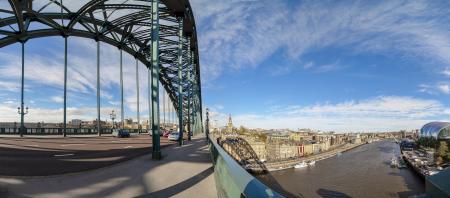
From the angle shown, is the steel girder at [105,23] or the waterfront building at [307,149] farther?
the waterfront building at [307,149]

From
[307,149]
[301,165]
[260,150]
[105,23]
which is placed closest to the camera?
[105,23]

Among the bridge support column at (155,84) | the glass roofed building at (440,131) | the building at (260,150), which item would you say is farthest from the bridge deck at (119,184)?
the glass roofed building at (440,131)

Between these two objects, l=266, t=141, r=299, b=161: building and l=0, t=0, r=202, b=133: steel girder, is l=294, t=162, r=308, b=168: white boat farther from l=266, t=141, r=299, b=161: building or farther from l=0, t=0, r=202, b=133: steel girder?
l=0, t=0, r=202, b=133: steel girder

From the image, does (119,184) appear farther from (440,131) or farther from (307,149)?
(440,131)

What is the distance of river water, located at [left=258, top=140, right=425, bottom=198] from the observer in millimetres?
69062

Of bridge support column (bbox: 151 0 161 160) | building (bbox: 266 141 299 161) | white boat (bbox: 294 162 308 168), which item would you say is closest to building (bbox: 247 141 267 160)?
building (bbox: 266 141 299 161)

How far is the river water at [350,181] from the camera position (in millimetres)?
69062

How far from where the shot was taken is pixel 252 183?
274 cm

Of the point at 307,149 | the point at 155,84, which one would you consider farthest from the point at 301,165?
the point at 155,84

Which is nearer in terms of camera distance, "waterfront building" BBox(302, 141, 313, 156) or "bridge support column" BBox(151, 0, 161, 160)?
"bridge support column" BBox(151, 0, 161, 160)

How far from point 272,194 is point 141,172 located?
643cm

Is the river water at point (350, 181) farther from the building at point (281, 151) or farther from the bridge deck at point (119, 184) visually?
the bridge deck at point (119, 184)

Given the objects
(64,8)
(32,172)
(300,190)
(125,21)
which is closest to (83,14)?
(64,8)

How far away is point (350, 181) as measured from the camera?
81.9 meters
